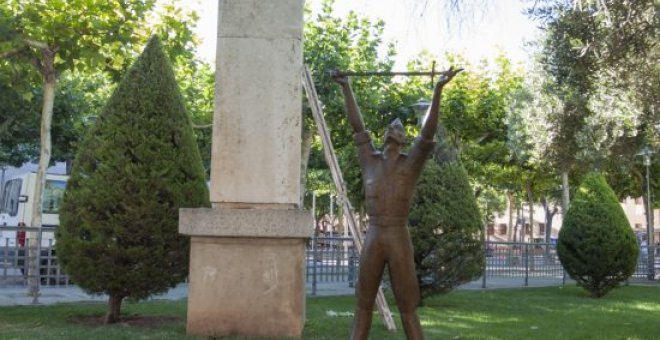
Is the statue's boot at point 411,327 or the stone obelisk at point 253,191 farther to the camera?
the stone obelisk at point 253,191

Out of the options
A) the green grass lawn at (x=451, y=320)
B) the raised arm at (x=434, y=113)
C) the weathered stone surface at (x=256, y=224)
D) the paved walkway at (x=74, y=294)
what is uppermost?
the raised arm at (x=434, y=113)

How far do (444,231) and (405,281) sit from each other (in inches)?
245

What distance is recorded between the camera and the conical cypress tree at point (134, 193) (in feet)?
26.5

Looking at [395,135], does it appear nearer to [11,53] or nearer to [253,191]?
[253,191]

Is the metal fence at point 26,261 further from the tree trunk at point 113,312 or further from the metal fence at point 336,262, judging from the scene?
the tree trunk at point 113,312

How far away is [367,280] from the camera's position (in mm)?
5855

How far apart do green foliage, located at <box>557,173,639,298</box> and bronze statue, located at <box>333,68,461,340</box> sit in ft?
34.2

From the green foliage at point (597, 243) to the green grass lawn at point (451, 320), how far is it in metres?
0.79

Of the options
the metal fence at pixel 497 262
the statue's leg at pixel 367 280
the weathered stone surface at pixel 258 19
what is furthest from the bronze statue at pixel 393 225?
the metal fence at pixel 497 262

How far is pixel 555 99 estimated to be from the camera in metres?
14.6

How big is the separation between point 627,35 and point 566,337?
3769mm

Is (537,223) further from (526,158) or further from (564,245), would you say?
(564,245)

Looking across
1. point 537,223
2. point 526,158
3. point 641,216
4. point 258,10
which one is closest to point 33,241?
point 258,10

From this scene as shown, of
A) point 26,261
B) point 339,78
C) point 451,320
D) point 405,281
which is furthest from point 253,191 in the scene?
point 26,261
